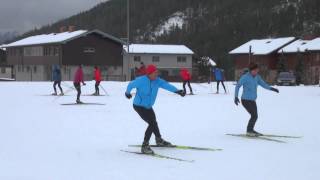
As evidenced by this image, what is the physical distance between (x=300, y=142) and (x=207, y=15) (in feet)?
437

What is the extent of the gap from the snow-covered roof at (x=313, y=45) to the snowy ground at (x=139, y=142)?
48427mm

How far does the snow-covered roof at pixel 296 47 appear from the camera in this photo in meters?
63.9

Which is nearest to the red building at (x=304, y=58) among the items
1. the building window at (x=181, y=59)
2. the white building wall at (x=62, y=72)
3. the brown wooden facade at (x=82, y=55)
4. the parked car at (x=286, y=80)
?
the parked car at (x=286, y=80)

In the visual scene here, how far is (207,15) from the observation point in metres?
141

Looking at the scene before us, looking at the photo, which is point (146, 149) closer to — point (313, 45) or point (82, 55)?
point (82, 55)

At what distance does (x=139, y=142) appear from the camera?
955cm

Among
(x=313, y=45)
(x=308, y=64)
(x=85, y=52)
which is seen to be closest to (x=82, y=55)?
(x=85, y=52)

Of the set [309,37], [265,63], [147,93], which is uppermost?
[309,37]

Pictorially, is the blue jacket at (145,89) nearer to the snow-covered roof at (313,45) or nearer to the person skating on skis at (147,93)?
the person skating on skis at (147,93)

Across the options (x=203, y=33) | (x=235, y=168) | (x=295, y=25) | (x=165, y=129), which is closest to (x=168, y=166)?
(x=235, y=168)

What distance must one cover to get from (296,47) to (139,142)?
193 feet

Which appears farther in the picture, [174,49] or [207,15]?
[207,15]

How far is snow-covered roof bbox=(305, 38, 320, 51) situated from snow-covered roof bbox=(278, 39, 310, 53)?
0.59 m

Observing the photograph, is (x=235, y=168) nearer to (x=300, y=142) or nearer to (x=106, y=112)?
(x=300, y=142)
